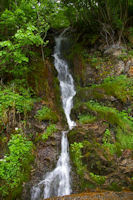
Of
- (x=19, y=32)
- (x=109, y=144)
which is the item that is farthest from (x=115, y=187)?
(x=19, y=32)

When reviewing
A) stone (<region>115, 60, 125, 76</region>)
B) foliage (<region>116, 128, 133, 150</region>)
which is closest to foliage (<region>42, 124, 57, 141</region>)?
foliage (<region>116, 128, 133, 150</region>)

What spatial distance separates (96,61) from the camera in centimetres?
898

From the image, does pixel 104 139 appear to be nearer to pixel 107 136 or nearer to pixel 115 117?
pixel 107 136

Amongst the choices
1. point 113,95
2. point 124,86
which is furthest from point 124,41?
point 113,95

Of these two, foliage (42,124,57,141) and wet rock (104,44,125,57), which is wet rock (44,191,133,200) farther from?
wet rock (104,44,125,57)

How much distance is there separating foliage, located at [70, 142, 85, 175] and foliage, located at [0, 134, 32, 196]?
1.51 meters

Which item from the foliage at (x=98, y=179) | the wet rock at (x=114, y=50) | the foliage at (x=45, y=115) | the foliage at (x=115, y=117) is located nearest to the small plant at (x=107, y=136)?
the foliage at (x=115, y=117)

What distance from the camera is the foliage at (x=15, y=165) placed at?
3.60 metres

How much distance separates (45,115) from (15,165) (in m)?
2.34

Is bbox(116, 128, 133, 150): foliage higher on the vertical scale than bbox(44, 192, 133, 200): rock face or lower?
higher

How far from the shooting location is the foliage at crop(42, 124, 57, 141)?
509 centimetres

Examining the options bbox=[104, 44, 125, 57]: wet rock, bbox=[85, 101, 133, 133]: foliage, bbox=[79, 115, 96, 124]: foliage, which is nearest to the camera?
bbox=[85, 101, 133, 133]: foliage

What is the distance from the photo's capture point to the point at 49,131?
17.5ft

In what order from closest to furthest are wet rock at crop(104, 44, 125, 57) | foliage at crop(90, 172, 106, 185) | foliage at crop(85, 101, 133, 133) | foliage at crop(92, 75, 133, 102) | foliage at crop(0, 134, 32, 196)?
foliage at crop(0, 134, 32, 196) < foliage at crop(90, 172, 106, 185) < foliage at crop(85, 101, 133, 133) < foliage at crop(92, 75, 133, 102) < wet rock at crop(104, 44, 125, 57)
